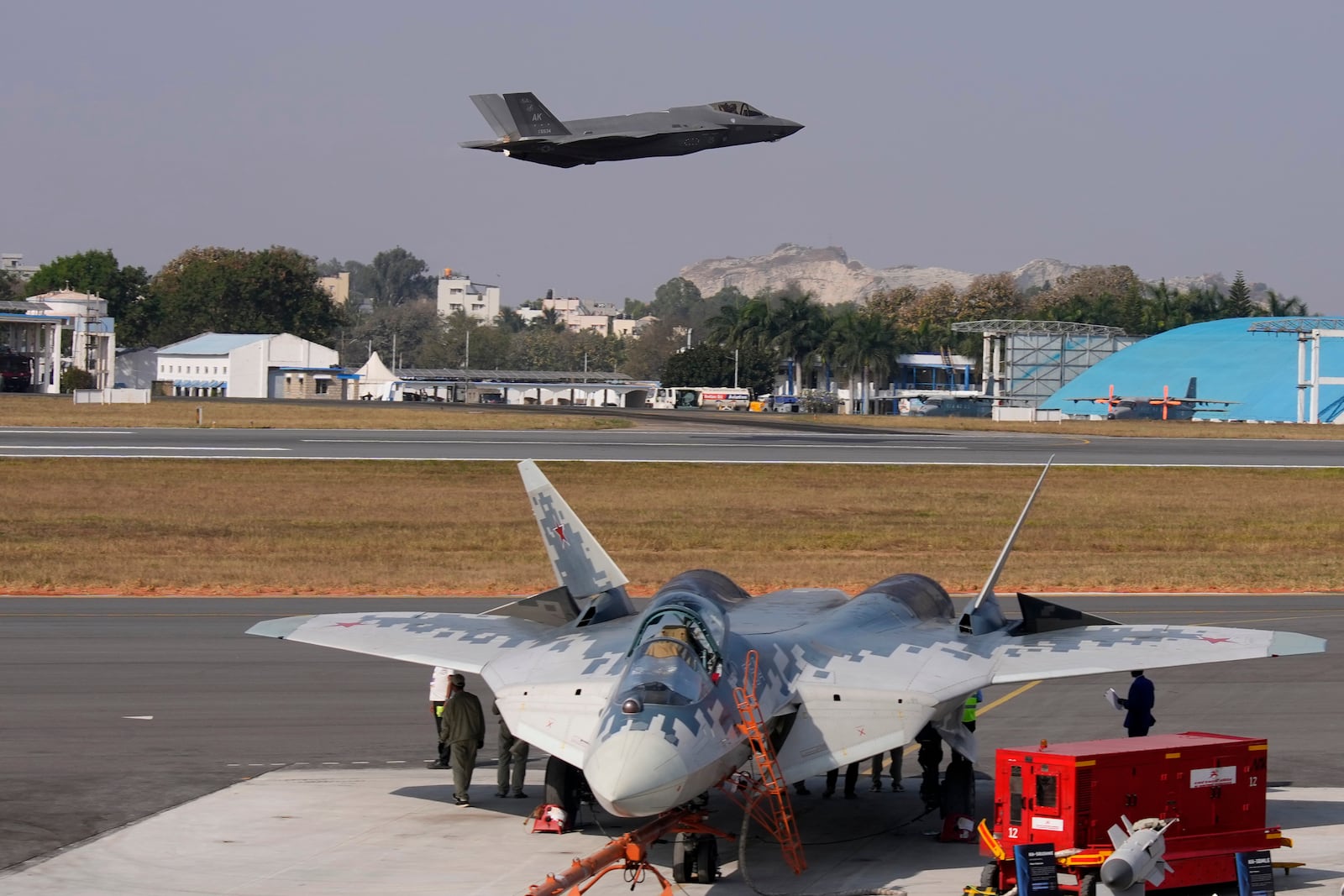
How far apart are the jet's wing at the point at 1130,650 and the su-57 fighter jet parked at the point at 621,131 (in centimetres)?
3052

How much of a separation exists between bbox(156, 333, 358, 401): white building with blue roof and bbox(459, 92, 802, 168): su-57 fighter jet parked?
460 feet

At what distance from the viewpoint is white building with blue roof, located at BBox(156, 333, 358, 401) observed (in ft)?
598

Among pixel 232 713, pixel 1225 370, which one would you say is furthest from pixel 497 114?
pixel 1225 370

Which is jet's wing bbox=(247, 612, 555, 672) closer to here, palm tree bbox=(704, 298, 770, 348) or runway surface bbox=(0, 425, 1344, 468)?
runway surface bbox=(0, 425, 1344, 468)

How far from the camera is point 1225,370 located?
499ft

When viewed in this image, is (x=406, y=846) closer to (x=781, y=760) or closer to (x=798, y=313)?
(x=781, y=760)

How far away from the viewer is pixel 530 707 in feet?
49.9

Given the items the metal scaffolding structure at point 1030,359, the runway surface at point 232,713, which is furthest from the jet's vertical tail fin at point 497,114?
the metal scaffolding structure at point 1030,359

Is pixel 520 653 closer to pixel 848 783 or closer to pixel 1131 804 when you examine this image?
pixel 848 783

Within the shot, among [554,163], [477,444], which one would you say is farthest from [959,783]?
[477,444]

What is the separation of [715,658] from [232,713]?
10413 millimetres

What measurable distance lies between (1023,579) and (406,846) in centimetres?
2556

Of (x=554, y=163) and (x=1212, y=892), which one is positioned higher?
(x=554, y=163)

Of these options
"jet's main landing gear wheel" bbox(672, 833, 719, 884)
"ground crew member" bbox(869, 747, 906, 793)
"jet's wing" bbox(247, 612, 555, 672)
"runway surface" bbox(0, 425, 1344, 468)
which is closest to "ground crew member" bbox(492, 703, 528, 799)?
"jet's wing" bbox(247, 612, 555, 672)
